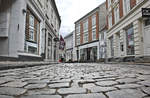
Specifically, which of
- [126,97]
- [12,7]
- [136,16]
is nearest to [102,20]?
[136,16]

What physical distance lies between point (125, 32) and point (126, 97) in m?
11.8

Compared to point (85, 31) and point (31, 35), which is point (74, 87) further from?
point (85, 31)

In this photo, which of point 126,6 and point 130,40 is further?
point 126,6

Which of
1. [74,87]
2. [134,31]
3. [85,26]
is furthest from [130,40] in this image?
[85,26]

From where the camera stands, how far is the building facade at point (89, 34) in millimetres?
24398

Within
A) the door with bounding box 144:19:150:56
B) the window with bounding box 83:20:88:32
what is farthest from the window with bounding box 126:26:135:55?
the window with bounding box 83:20:88:32

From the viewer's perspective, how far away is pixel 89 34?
89.0 ft

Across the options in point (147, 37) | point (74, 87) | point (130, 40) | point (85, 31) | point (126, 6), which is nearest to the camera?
point (74, 87)

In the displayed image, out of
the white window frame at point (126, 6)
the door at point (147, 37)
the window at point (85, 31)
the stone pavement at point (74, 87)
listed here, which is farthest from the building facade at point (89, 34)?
the stone pavement at point (74, 87)

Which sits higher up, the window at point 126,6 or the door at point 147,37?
the window at point 126,6

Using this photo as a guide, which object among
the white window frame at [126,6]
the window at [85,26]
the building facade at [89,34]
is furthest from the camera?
the window at [85,26]

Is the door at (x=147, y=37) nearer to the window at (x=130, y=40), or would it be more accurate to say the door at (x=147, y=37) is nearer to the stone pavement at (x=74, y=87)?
the window at (x=130, y=40)

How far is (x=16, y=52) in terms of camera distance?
18.1ft

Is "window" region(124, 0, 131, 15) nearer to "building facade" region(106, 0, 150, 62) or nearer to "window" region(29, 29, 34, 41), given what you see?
"building facade" region(106, 0, 150, 62)
